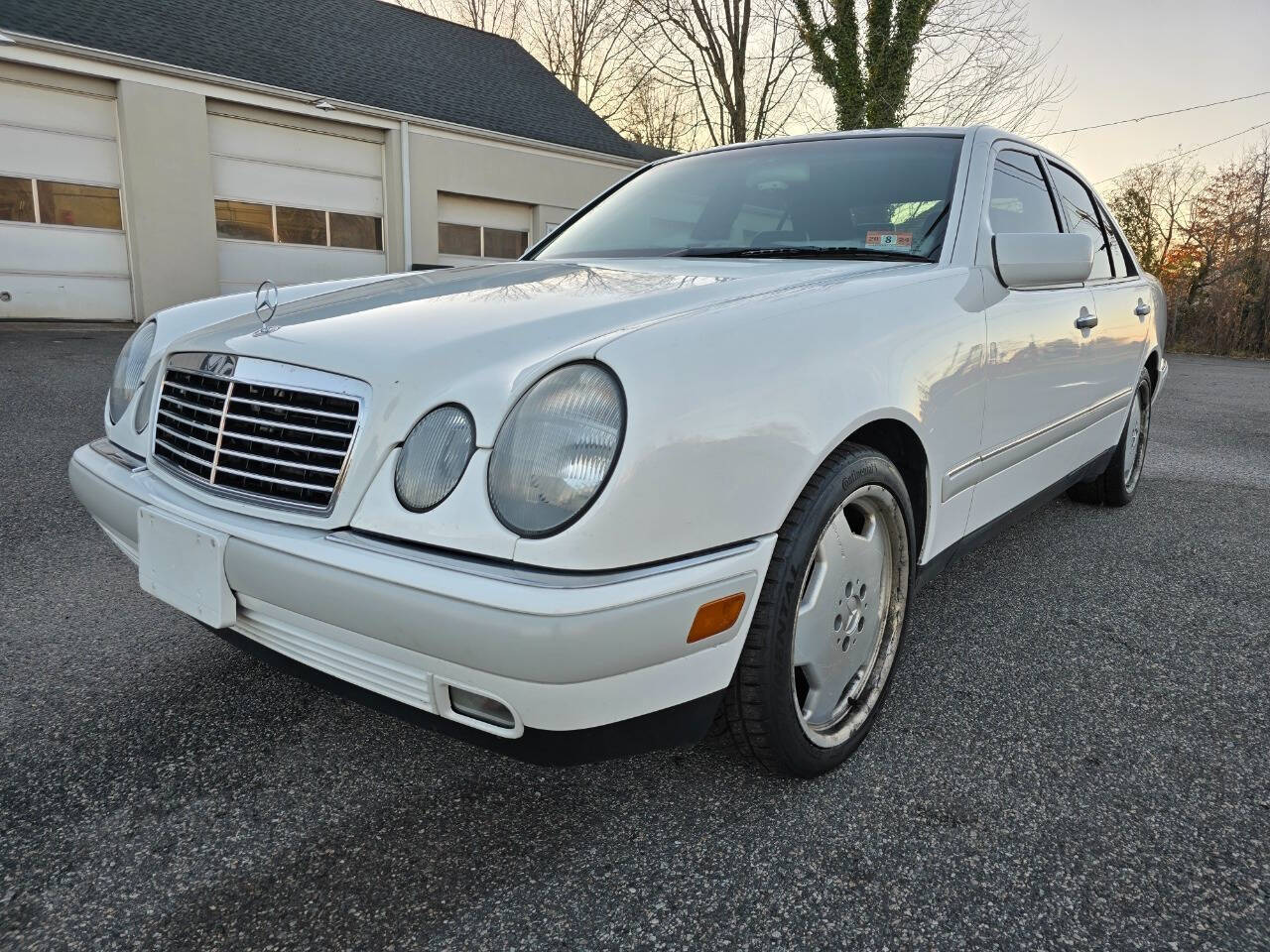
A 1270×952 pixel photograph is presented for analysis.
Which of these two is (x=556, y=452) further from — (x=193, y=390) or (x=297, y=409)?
(x=193, y=390)

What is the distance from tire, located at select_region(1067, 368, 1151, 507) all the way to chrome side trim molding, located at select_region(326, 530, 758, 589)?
316 cm

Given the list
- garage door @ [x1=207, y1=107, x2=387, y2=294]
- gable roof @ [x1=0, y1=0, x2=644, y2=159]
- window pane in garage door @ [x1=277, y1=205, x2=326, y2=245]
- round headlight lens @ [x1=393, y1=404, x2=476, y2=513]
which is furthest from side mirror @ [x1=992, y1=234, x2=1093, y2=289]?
window pane in garage door @ [x1=277, y1=205, x2=326, y2=245]

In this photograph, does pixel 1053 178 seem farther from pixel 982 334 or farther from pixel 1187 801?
pixel 1187 801

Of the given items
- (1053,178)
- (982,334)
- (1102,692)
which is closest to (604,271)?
(982,334)

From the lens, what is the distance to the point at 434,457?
1.36 m

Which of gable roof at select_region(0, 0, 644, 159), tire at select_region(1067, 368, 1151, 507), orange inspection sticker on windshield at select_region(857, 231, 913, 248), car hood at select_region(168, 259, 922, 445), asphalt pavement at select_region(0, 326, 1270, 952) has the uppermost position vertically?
gable roof at select_region(0, 0, 644, 159)

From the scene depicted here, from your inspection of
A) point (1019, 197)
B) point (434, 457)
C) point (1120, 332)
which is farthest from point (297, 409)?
point (1120, 332)

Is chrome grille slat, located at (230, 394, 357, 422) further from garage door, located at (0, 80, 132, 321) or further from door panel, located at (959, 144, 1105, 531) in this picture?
garage door, located at (0, 80, 132, 321)

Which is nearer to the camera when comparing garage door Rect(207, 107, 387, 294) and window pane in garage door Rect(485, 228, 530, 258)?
garage door Rect(207, 107, 387, 294)

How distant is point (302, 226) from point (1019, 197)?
41.3ft

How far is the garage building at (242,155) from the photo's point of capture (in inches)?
428

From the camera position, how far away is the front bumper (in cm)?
123

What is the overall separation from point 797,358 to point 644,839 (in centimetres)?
95

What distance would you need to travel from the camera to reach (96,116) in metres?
11.2
